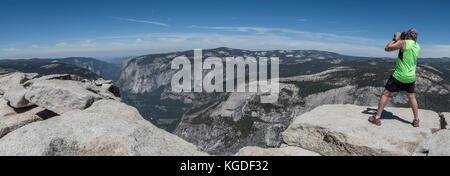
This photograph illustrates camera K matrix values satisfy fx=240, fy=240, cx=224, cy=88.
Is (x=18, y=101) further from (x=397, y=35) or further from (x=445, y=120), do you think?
(x=445, y=120)

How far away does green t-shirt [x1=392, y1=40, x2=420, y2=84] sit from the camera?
11.9m

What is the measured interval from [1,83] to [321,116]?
2793 cm

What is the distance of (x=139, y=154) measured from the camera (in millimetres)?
9094

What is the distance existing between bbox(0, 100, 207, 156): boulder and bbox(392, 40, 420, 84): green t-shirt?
11.1 m

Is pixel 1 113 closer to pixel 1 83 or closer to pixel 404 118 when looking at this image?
pixel 1 83

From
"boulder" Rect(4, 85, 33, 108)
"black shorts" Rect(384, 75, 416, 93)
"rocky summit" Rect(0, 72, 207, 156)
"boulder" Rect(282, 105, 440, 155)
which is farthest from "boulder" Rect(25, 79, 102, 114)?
"black shorts" Rect(384, 75, 416, 93)

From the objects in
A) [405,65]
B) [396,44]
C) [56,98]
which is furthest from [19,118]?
[405,65]

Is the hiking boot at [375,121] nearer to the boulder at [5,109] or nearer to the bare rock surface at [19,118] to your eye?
the bare rock surface at [19,118]

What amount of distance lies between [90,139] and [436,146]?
13.8 meters

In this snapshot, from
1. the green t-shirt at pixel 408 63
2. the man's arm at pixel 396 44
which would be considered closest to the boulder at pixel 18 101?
the man's arm at pixel 396 44

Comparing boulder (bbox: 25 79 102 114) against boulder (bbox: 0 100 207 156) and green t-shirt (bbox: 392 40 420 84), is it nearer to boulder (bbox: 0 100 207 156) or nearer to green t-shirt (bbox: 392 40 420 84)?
boulder (bbox: 0 100 207 156)

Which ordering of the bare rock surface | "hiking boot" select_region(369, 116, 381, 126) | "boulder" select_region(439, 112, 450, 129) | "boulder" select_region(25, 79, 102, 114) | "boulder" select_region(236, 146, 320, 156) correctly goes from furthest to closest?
"boulder" select_region(25, 79, 102, 114)
"hiking boot" select_region(369, 116, 381, 126)
"boulder" select_region(439, 112, 450, 129)
the bare rock surface
"boulder" select_region(236, 146, 320, 156)

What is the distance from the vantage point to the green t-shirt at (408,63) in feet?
38.9
